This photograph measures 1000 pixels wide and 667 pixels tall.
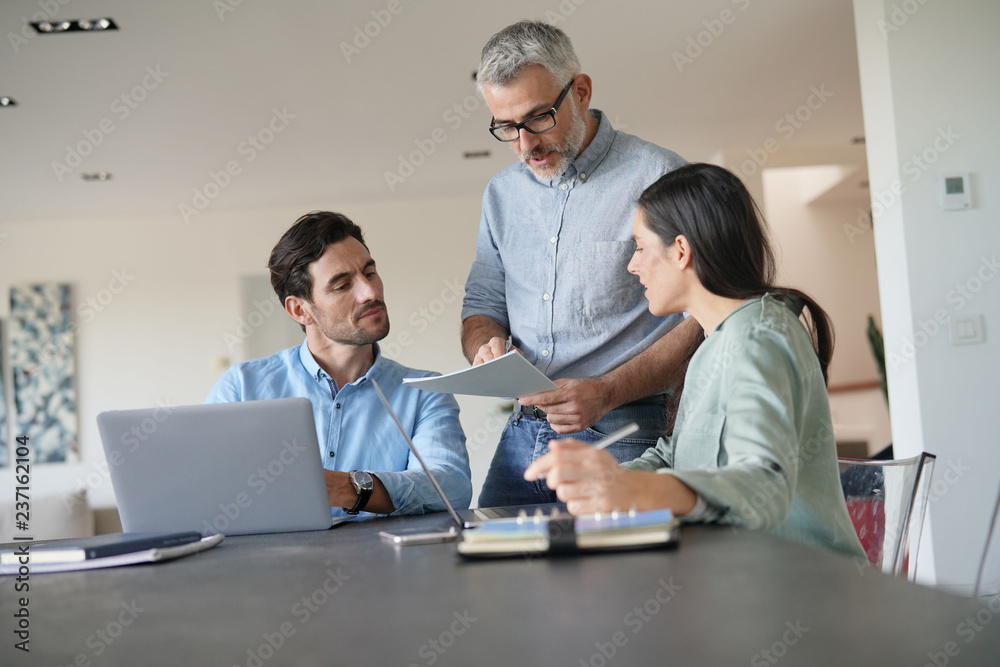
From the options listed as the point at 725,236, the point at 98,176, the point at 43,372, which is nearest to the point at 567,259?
the point at 725,236

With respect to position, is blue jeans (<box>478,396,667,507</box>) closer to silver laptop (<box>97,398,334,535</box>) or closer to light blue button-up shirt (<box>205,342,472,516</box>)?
light blue button-up shirt (<box>205,342,472,516</box>)

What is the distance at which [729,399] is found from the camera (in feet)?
4.02

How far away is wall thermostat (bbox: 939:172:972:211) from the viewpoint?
3189mm

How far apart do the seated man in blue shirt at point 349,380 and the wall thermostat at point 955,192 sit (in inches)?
87.2

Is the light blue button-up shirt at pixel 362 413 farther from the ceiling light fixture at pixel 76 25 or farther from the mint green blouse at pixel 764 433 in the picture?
the ceiling light fixture at pixel 76 25

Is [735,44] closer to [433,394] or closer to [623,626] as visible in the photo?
[433,394]

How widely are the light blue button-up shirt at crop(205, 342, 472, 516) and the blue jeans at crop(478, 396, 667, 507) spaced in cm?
9

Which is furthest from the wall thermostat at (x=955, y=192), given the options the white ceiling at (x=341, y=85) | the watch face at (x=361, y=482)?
the watch face at (x=361, y=482)

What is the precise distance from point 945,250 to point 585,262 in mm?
1922

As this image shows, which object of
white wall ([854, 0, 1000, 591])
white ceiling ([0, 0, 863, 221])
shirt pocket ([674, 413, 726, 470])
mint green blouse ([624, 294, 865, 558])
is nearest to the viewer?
mint green blouse ([624, 294, 865, 558])

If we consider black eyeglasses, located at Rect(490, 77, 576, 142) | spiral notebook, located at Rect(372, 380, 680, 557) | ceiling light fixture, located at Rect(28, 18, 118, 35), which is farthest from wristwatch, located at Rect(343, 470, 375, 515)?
ceiling light fixture, located at Rect(28, 18, 118, 35)

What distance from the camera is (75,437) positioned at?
23.5ft

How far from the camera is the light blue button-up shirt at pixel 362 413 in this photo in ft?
6.43

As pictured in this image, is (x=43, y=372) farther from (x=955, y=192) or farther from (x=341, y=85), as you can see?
(x=955, y=192)
